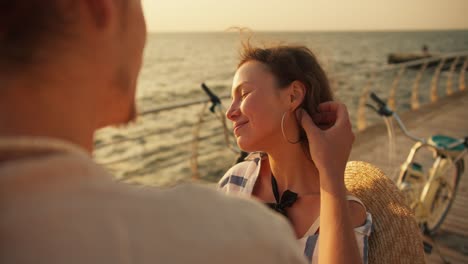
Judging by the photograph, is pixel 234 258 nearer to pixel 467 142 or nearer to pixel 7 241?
pixel 7 241

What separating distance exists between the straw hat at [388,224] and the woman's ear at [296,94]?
0.43 meters

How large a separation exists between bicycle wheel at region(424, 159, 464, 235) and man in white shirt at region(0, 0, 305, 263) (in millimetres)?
3527

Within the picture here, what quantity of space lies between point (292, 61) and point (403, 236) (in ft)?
2.88

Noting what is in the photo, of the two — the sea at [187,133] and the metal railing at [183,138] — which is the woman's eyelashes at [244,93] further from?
the metal railing at [183,138]

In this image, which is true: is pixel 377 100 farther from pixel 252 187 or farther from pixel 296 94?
pixel 252 187

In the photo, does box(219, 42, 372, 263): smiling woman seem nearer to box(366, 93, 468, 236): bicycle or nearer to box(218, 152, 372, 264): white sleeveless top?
box(218, 152, 372, 264): white sleeveless top

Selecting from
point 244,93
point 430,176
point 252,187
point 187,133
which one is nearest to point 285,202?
point 252,187

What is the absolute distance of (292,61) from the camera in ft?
6.18

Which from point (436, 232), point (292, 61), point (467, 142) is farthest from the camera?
point (436, 232)

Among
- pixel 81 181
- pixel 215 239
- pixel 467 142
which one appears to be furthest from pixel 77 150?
pixel 467 142

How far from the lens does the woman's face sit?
1799mm

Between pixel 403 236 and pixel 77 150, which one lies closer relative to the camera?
pixel 77 150

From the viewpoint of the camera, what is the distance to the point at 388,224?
1.61 m

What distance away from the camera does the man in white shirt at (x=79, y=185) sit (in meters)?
0.42
